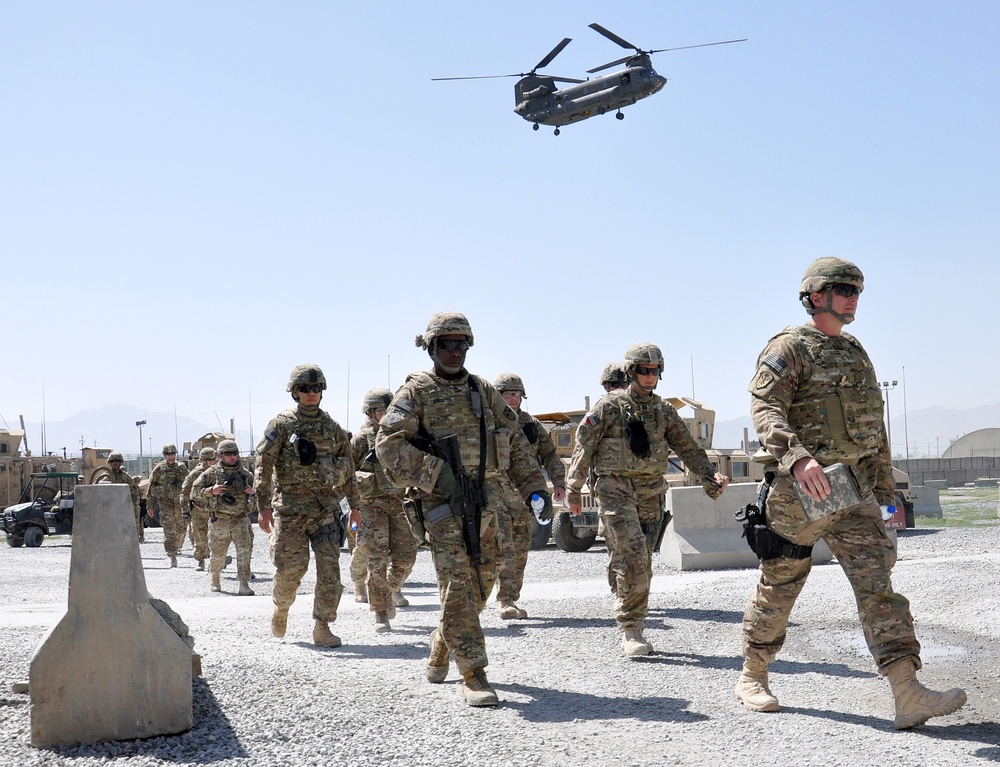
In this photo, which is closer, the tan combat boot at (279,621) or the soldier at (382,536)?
the tan combat boot at (279,621)

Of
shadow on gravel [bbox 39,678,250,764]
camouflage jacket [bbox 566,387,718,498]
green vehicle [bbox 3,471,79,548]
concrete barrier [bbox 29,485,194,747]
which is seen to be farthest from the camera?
green vehicle [bbox 3,471,79,548]

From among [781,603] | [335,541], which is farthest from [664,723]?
[335,541]

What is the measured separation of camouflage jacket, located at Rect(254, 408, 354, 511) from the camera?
26.9ft

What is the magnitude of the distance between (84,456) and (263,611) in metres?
34.1

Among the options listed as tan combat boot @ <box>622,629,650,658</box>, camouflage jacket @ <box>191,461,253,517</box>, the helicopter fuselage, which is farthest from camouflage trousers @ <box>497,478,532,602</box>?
the helicopter fuselage

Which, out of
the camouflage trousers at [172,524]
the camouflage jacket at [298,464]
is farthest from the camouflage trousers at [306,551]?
the camouflage trousers at [172,524]

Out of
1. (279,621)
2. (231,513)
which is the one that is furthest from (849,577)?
(231,513)

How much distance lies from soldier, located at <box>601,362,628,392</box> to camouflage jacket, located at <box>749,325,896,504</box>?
385cm

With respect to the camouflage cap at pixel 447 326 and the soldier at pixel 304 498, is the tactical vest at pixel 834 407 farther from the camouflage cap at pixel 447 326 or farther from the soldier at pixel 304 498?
the soldier at pixel 304 498

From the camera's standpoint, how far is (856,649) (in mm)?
7531

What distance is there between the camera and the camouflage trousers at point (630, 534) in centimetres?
731

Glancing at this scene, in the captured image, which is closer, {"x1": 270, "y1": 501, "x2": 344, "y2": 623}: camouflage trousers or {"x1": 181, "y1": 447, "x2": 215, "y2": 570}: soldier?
{"x1": 270, "y1": 501, "x2": 344, "y2": 623}: camouflage trousers

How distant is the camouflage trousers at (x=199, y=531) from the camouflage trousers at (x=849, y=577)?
489 inches

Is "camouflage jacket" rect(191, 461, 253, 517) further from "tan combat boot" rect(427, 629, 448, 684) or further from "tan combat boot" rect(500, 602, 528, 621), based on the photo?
"tan combat boot" rect(427, 629, 448, 684)
